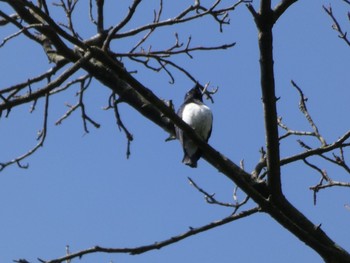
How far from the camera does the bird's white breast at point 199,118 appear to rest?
5.98 meters

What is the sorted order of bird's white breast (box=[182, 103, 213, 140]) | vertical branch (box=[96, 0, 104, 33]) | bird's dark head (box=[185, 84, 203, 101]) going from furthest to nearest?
bird's dark head (box=[185, 84, 203, 101]) < bird's white breast (box=[182, 103, 213, 140]) < vertical branch (box=[96, 0, 104, 33])

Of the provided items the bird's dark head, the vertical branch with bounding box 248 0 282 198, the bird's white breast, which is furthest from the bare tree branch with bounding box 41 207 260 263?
the bird's dark head

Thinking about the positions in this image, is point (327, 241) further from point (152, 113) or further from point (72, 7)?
point (72, 7)

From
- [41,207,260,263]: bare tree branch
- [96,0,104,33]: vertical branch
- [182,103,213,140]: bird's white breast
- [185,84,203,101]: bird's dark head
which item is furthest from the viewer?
[185,84,203,101]: bird's dark head

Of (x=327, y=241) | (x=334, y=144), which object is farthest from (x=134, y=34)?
(x=327, y=241)

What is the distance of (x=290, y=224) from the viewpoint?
261 centimetres

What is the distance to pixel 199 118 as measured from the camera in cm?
600

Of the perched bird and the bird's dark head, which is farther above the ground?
the bird's dark head

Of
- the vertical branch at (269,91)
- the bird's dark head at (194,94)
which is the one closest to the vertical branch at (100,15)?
the vertical branch at (269,91)

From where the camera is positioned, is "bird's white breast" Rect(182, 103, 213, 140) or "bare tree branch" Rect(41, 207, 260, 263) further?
"bird's white breast" Rect(182, 103, 213, 140)

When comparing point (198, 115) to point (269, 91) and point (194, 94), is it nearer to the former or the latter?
point (194, 94)

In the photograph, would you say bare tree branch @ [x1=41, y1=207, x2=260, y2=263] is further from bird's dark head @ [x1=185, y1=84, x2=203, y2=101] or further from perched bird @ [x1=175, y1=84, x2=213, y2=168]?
bird's dark head @ [x1=185, y1=84, x2=203, y2=101]

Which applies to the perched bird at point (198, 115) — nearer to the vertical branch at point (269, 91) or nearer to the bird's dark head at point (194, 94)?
the bird's dark head at point (194, 94)

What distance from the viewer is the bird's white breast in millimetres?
5980
